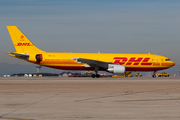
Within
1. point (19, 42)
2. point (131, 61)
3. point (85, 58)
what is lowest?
point (131, 61)

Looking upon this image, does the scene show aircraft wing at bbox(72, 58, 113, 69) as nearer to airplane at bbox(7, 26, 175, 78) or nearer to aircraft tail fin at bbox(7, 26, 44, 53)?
airplane at bbox(7, 26, 175, 78)

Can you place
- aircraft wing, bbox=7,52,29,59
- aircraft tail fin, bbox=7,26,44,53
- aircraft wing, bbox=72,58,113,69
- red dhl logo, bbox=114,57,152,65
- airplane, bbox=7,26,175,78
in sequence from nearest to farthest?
aircraft wing, bbox=72,58,113,69, airplane, bbox=7,26,175,78, aircraft wing, bbox=7,52,29,59, red dhl logo, bbox=114,57,152,65, aircraft tail fin, bbox=7,26,44,53

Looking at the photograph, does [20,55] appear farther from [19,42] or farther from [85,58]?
[85,58]

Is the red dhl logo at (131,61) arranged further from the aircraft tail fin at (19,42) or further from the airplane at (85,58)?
the aircraft tail fin at (19,42)

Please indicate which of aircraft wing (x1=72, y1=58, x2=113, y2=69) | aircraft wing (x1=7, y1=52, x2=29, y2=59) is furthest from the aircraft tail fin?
aircraft wing (x1=72, y1=58, x2=113, y2=69)

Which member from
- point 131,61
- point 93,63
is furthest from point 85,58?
point 131,61

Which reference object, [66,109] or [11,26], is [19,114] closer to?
[66,109]

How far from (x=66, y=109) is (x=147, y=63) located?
36213 millimetres

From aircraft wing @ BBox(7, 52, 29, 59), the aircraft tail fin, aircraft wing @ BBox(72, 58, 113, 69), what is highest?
the aircraft tail fin

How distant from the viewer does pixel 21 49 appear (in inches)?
1770

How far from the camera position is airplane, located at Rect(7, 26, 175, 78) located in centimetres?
4291

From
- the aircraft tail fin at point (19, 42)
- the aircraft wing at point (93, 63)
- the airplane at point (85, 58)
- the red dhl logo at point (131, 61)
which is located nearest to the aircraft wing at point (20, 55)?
the airplane at point (85, 58)

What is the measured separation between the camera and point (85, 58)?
43812 millimetres

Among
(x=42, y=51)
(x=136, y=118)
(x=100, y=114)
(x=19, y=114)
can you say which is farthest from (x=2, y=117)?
(x=42, y=51)
